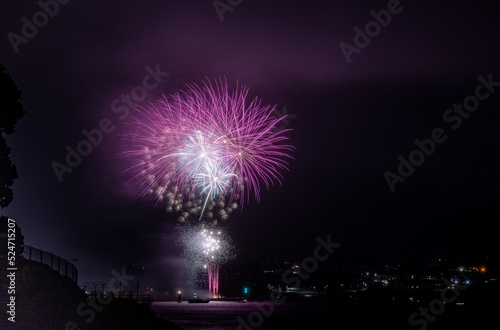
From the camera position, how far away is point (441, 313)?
170250mm

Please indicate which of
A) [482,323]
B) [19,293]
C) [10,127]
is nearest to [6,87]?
[10,127]

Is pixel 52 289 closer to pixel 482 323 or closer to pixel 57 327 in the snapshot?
pixel 57 327

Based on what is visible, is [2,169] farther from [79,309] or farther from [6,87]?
[79,309]

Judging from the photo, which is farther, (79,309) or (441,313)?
(441,313)

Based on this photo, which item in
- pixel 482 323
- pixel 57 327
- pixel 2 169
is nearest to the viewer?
pixel 2 169

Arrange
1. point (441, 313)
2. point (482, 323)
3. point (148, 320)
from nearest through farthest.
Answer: point (148, 320) < point (482, 323) < point (441, 313)

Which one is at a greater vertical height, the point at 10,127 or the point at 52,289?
the point at 10,127

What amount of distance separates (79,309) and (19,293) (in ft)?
30.5

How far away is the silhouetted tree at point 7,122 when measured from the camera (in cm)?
3036

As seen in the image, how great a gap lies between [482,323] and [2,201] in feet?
Answer: 388

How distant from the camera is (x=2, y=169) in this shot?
30.1 m

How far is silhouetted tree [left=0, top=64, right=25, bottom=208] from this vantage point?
30.4 meters

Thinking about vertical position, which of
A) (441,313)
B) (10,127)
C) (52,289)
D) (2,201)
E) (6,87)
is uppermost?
(6,87)

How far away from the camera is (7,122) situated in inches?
1223
